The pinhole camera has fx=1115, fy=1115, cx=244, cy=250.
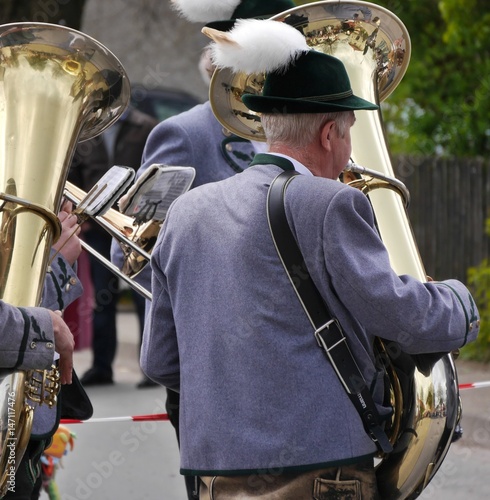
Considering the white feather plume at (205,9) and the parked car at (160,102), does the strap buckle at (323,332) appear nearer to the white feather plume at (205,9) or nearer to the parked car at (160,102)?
the white feather plume at (205,9)

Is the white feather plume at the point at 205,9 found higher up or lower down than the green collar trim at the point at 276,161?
higher up

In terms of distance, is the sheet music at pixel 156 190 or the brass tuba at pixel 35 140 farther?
the sheet music at pixel 156 190

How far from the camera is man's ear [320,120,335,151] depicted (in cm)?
261

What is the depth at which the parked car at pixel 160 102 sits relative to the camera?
12.0 meters

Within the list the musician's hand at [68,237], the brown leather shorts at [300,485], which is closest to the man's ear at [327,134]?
the brown leather shorts at [300,485]

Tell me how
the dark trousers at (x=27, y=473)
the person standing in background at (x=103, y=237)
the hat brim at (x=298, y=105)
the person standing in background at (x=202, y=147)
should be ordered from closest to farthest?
the hat brim at (x=298, y=105) → the dark trousers at (x=27, y=473) → the person standing in background at (x=202, y=147) → the person standing in background at (x=103, y=237)

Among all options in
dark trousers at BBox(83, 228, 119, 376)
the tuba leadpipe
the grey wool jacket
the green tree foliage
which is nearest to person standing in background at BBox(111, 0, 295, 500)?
the tuba leadpipe

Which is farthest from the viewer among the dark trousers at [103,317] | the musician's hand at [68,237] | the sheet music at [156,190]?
the dark trousers at [103,317]

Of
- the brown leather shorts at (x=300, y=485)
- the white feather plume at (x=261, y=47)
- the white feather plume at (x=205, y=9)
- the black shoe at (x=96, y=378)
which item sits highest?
the white feather plume at (x=261, y=47)

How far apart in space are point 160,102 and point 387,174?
9.10 m

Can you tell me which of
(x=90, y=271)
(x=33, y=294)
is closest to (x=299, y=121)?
(x=33, y=294)

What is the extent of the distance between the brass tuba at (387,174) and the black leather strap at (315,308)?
0.28 metres

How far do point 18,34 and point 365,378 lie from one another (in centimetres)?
141

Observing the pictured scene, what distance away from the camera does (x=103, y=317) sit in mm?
7906
